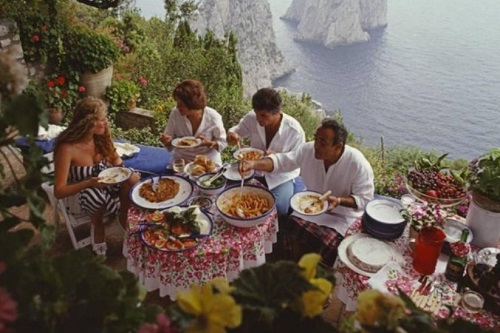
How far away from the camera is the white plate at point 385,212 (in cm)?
247

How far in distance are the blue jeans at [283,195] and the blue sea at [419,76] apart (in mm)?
14729

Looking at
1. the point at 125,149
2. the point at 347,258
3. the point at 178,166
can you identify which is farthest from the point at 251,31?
the point at 347,258

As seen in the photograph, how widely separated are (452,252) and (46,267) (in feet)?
6.88

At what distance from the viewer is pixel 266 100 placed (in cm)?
345

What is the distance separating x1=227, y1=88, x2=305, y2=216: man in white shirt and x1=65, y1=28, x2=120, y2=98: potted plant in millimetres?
3458

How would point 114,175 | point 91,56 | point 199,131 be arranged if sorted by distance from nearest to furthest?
point 114,175, point 199,131, point 91,56

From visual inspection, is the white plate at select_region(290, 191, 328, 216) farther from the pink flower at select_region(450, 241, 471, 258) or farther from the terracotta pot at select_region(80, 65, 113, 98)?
the terracotta pot at select_region(80, 65, 113, 98)

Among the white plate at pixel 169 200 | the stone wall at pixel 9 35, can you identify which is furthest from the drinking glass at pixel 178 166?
the stone wall at pixel 9 35

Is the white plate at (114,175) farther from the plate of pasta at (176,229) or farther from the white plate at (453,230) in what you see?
the white plate at (453,230)

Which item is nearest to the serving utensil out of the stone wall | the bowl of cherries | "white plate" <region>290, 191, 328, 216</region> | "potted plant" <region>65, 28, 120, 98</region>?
"white plate" <region>290, 191, 328, 216</region>

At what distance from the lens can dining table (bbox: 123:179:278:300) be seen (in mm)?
2459

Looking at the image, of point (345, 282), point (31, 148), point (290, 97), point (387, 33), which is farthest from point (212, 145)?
point (387, 33)

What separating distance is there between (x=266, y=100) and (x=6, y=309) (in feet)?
9.88

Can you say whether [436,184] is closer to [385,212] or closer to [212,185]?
[385,212]
